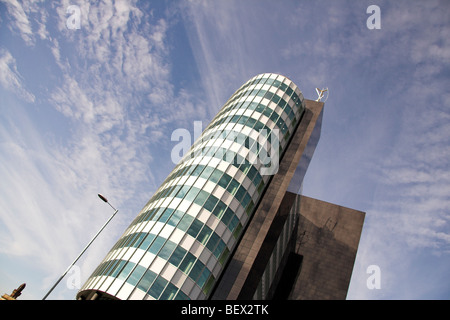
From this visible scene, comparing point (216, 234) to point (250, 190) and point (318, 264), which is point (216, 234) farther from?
point (318, 264)

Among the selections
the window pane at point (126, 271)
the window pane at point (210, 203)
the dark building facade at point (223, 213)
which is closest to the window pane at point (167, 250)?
the dark building facade at point (223, 213)

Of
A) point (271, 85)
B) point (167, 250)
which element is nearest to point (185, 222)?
point (167, 250)

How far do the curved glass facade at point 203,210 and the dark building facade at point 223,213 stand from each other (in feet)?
0.33

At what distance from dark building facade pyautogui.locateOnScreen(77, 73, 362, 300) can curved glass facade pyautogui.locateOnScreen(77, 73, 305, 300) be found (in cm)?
10

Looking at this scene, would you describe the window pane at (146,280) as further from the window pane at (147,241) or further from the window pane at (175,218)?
the window pane at (175,218)

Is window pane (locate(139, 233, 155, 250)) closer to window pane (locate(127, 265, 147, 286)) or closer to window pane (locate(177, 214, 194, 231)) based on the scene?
window pane (locate(127, 265, 147, 286))

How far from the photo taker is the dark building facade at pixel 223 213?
26.6 m

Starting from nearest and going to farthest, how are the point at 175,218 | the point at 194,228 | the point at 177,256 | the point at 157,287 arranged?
the point at 157,287 → the point at 177,256 → the point at 194,228 → the point at 175,218

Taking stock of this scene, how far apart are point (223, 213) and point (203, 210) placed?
8.51 ft

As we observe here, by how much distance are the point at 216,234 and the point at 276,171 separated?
15.1 m

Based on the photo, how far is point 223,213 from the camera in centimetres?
3178

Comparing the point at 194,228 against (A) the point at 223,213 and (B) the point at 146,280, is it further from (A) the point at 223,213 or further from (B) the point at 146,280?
(B) the point at 146,280
